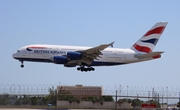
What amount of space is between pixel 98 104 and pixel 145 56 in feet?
77.4

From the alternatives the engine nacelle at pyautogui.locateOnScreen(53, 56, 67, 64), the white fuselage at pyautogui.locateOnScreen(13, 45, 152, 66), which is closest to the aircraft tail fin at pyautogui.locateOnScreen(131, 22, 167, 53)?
the white fuselage at pyautogui.locateOnScreen(13, 45, 152, 66)

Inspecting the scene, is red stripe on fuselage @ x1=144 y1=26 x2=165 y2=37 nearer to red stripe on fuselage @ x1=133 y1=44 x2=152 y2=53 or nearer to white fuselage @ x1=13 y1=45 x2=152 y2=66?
red stripe on fuselage @ x1=133 y1=44 x2=152 y2=53

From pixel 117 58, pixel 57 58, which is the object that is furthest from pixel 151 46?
pixel 57 58

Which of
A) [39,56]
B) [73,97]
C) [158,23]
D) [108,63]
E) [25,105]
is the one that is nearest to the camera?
[25,105]

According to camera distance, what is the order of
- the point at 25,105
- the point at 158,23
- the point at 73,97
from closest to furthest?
the point at 25,105 → the point at 73,97 → the point at 158,23

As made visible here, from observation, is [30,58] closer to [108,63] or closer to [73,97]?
[108,63]

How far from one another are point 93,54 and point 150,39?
36.1 ft

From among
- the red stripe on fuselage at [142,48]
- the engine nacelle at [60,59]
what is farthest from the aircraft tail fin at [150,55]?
the engine nacelle at [60,59]

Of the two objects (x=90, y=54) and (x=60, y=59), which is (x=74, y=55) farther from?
(x=90, y=54)

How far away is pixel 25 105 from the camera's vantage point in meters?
32.6

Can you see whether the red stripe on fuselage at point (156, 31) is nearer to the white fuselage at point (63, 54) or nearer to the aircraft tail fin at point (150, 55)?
the white fuselage at point (63, 54)

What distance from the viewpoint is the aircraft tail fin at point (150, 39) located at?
59594mm

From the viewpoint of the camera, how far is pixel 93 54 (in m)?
55.9

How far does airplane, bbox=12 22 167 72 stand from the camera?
53.9 meters
